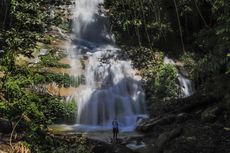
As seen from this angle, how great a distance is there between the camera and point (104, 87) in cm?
3011

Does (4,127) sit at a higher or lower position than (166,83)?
lower

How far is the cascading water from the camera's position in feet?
89.8

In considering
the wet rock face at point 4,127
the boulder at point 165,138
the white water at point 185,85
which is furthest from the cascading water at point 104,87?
the wet rock face at point 4,127

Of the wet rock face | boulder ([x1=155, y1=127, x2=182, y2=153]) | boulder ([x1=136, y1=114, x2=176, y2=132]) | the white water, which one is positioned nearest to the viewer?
the wet rock face

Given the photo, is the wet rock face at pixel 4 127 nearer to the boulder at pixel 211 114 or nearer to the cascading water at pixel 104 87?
the boulder at pixel 211 114

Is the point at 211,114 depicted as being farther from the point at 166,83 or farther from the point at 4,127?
the point at 4,127

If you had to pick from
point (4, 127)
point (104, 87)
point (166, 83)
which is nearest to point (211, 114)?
point (166, 83)

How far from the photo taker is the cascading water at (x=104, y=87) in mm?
27375

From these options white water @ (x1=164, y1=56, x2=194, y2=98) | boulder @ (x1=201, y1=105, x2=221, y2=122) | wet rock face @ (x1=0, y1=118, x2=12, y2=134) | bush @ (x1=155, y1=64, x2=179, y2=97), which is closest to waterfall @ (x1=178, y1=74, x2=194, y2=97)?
white water @ (x1=164, y1=56, x2=194, y2=98)

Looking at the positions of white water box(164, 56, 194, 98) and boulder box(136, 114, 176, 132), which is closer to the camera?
boulder box(136, 114, 176, 132)

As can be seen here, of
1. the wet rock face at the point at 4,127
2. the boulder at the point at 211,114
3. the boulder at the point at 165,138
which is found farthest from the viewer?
the boulder at the point at 211,114

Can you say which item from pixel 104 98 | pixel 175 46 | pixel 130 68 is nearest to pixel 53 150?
pixel 104 98

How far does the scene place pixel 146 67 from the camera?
105 ft

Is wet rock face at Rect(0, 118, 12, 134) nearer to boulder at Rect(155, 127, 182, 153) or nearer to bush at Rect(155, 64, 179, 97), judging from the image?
boulder at Rect(155, 127, 182, 153)
